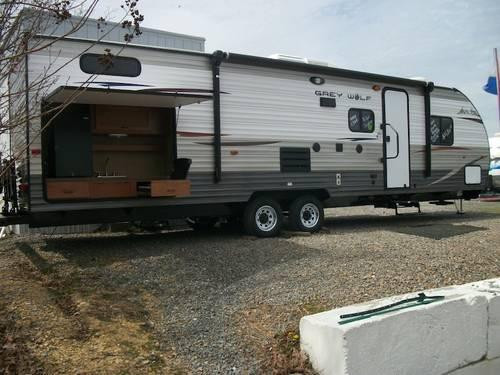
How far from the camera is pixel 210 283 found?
6.07 metres

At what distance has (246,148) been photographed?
9.65 m

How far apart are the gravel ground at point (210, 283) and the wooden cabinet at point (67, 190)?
844 millimetres

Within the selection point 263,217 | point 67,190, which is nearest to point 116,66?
point 67,190

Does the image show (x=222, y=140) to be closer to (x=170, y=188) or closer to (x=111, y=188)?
(x=170, y=188)

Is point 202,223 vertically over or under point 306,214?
under

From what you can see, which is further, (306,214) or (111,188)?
(306,214)

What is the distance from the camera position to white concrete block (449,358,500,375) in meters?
4.67

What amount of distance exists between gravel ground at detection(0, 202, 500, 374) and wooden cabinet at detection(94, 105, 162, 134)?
1891 mm

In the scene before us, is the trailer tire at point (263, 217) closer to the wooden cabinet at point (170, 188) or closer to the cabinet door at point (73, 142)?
the wooden cabinet at point (170, 188)

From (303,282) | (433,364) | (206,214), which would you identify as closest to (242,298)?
(303,282)

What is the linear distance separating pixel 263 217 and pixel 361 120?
3119mm

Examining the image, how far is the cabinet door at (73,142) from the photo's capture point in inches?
327

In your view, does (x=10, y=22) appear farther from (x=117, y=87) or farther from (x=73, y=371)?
(x=117, y=87)

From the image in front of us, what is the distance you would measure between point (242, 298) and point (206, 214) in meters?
4.08
